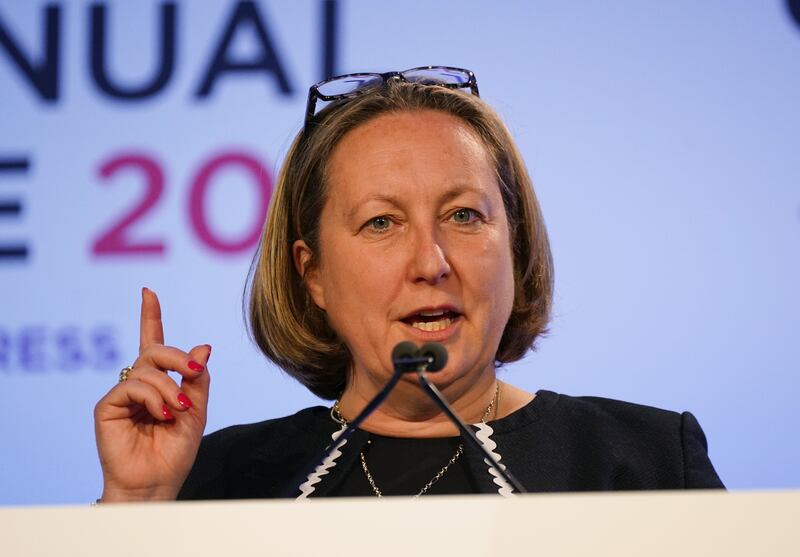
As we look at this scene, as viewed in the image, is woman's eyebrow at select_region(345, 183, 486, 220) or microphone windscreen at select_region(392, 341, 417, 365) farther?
woman's eyebrow at select_region(345, 183, 486, 220)

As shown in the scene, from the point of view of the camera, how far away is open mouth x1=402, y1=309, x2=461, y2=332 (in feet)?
5.35

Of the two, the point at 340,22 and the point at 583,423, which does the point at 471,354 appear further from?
the point at 340,22

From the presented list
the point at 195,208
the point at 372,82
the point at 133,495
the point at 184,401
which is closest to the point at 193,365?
the point at 184,401

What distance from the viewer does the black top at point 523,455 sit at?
66.1 inches

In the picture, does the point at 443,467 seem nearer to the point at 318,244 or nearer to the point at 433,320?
the point at 433,320

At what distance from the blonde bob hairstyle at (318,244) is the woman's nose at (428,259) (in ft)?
0.77

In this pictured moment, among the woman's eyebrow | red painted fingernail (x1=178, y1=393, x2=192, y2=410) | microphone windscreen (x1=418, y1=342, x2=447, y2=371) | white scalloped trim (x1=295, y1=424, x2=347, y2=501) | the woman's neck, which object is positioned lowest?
white scalloped trim (x1=295, y1=424, x2=347, y2=501)

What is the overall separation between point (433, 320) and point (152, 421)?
445 millimetres

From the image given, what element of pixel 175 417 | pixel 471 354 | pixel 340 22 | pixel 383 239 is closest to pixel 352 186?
pixel 383 239

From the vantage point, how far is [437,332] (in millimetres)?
1614

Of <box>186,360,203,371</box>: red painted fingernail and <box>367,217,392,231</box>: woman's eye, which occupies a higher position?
<box>367,217,392,231</box>: woman's eye

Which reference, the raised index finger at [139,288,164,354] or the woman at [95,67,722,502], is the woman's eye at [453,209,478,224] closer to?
the woman at [95,67,722,502]

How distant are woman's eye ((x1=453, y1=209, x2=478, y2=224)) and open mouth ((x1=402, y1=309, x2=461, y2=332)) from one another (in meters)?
0.15

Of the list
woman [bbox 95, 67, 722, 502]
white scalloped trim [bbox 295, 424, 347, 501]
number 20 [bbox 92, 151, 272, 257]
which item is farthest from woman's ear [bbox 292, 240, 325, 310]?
number 20 [bbox 92, 151, 272, 257]
